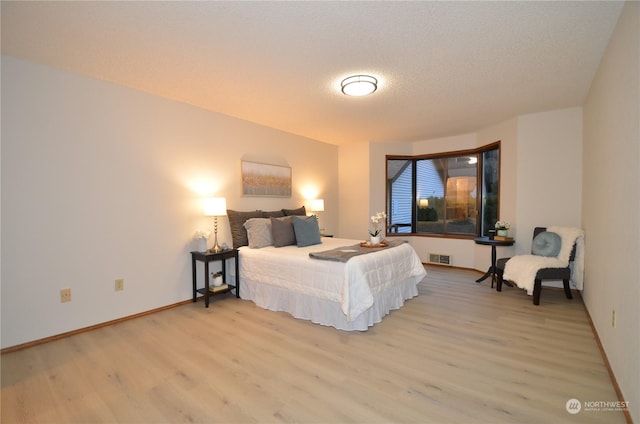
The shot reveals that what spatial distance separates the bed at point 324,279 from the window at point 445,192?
224 centimetres

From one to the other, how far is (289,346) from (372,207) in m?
3.77

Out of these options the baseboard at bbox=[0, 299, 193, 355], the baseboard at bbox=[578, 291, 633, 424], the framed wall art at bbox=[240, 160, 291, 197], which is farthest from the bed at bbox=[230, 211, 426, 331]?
the baseboard at bbox=[578, 291, 633, 424]

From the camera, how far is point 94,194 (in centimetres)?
293

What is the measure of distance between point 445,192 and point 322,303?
12.7ft

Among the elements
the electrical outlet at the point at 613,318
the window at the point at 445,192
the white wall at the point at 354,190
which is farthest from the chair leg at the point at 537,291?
the white wall at the point at 354,190

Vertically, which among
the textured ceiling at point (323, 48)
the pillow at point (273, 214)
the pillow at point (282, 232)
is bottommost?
the pillow at point (282, 232)

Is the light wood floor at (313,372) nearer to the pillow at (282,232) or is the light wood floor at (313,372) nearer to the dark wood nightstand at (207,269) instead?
the dark wood nightstand at (207,269)

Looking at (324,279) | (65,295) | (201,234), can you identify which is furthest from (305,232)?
(65,295)

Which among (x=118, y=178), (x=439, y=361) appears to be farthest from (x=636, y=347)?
(x=118, y=178)

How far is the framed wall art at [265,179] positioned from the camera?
439 centimetres

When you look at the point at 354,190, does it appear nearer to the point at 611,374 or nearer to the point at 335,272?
the point at 335,272

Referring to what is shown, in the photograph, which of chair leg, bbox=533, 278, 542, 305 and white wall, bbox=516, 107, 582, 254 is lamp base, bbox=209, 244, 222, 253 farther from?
white wall, bbox=516, 107, 582, 254

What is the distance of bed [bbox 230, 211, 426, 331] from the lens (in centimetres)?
285

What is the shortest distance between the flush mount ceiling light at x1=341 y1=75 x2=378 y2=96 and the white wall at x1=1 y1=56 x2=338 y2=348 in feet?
6.34
